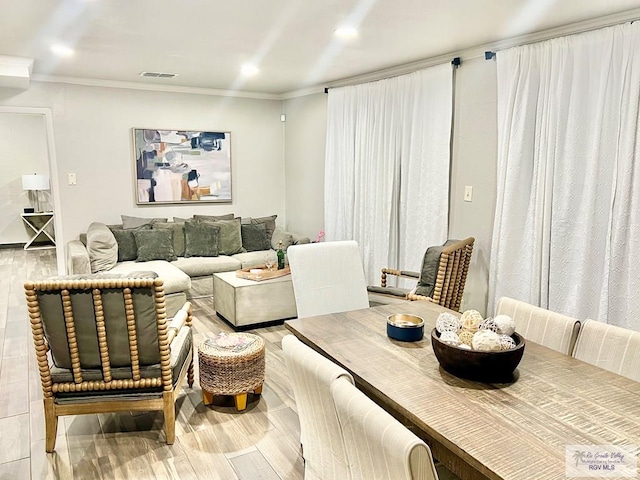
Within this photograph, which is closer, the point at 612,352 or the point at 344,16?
the point at 612,352

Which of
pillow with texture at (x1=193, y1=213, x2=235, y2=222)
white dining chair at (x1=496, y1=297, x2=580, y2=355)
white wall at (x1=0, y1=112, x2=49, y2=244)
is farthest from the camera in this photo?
white wall at (x1=0, y1=112, x2=49, y2=244)

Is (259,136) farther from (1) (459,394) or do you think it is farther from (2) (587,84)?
(1) (459,394)

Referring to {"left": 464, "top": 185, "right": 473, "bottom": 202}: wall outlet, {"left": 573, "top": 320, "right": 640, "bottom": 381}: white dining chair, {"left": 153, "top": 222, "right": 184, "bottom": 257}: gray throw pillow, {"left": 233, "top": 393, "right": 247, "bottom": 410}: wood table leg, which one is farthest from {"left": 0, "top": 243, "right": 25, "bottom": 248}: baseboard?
{"left": 573, "top": 320, "right": 640, "bottom": 381}: white dining chair

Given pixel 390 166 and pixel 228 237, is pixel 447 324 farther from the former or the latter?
pixel 228 237

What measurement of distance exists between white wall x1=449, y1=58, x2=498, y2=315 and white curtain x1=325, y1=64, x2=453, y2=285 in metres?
0.09

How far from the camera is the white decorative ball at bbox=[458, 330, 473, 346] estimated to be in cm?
164

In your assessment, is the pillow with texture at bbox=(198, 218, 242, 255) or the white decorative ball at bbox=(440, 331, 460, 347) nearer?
the white decorative ball at bbox=(440, 331, 460, 347)

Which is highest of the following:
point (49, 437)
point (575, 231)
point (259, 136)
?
point (259, 136)

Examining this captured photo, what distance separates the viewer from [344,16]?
9.64ft

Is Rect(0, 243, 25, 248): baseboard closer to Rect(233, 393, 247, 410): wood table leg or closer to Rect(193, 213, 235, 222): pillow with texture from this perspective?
Rect(193, 213, 235, 222): pillow with texture

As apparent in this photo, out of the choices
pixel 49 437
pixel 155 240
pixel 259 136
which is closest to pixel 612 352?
pixel 49 437

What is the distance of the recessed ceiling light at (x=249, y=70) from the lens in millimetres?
4535

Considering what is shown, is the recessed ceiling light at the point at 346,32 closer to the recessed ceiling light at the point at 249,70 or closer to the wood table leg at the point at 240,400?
the recessed ceiling light at the point at 249,70

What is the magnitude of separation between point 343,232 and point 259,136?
6.62 ft
